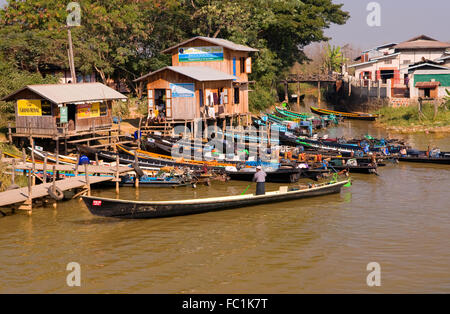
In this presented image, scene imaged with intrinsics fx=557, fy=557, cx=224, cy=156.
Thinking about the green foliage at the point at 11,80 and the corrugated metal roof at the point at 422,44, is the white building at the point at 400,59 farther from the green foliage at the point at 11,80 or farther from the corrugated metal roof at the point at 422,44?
the green foliage at the point at 11,80

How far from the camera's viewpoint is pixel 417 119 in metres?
48.0

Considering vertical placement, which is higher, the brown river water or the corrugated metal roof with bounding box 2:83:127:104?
the corrugated metal roof with bounding box 2:83:127:104

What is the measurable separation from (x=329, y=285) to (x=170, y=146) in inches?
745

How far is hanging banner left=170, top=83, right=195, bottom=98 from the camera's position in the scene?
3581cm

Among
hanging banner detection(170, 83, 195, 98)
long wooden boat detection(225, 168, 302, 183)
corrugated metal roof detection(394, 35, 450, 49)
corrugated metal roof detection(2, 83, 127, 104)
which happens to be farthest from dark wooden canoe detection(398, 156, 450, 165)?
corrugated metal roof detection(394, 35, 450, 49)

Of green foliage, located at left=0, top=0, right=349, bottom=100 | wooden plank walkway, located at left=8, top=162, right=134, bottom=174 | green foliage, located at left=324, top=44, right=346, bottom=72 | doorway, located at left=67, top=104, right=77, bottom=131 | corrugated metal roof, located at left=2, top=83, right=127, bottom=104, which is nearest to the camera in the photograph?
wooden plank walkway, located at left=8, top=162, right=134, bottom=174

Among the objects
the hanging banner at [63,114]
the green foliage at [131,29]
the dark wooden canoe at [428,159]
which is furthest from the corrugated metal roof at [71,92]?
the dark wooden canoe at [428,159]

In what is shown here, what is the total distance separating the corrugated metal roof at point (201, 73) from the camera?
35.5 m

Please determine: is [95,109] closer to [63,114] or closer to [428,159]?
[63,114]

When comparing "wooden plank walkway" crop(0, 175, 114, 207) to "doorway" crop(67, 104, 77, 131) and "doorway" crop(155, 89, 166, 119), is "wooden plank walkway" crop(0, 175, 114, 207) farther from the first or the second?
"doorway" crop(155, 89, 166, 119)

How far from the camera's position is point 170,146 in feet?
109

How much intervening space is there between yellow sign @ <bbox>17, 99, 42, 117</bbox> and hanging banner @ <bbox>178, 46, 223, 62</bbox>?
44.5ft
